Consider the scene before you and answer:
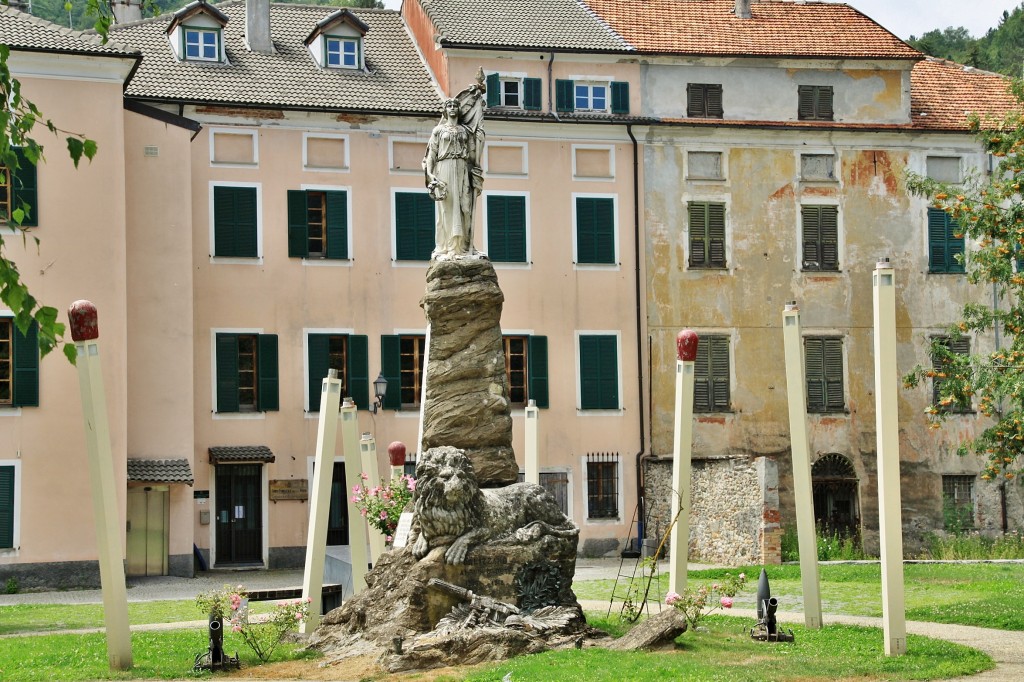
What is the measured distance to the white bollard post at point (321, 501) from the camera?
17875 mm

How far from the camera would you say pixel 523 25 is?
118 feet

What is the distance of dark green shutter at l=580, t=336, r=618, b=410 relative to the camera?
113 ft

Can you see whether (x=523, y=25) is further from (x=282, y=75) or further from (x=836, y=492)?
(x=836, y=492)

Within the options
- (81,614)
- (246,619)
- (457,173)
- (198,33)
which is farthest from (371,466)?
(198,33)

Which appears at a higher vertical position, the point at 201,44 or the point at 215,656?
the point at 201,44

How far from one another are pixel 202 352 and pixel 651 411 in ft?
33.2

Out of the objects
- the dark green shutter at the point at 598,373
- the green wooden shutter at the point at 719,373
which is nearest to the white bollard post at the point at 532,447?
the dark green shutter at the point at 598,373

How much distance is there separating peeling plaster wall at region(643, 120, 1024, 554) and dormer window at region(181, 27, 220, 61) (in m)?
10.1

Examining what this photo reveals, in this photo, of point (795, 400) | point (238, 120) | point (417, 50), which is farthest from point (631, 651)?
point (417, 50)

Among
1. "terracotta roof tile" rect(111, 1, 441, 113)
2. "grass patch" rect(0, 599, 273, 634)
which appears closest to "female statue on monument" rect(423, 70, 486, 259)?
"grass patch" rect(0, 599, 273, 634)

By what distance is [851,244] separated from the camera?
35.7m

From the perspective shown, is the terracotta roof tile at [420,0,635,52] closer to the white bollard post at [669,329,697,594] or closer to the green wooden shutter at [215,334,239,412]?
the green wooden shutter at [215,334,239,412]

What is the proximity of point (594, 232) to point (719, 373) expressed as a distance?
14.2 feet

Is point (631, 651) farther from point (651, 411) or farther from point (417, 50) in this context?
point (417, 50)
